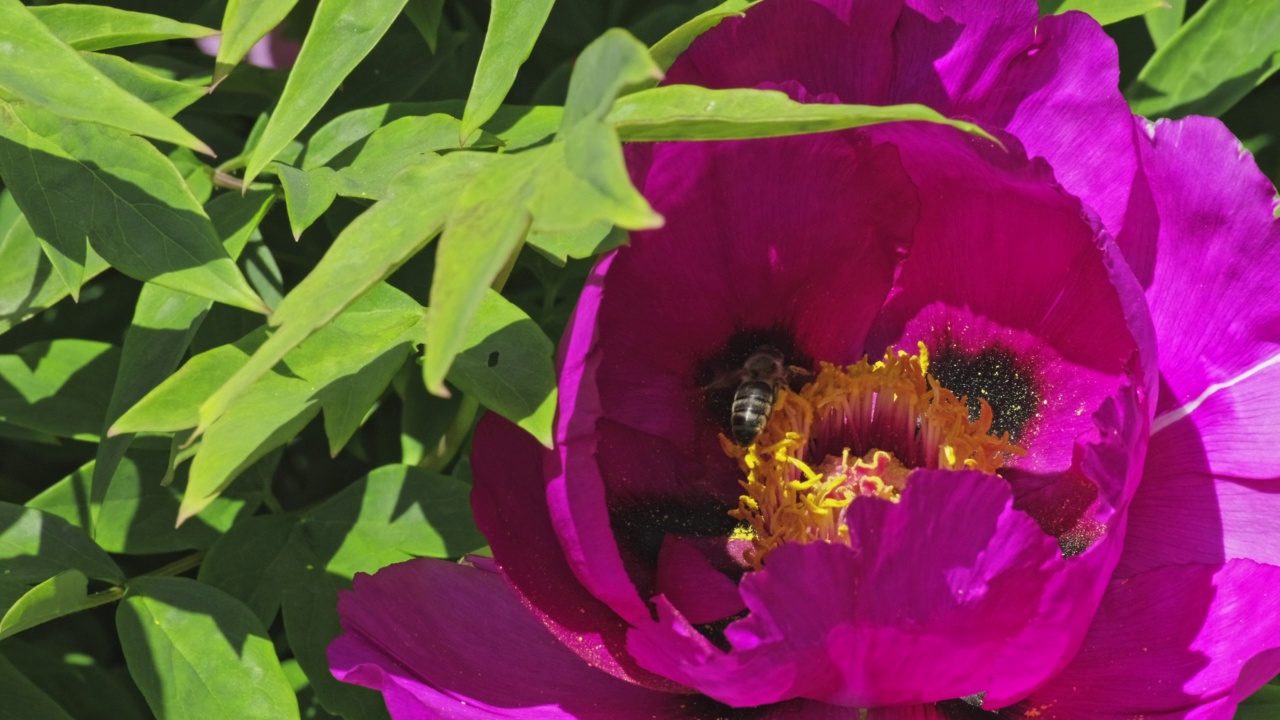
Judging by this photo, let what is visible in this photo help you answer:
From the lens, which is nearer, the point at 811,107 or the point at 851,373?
the point at 811,107

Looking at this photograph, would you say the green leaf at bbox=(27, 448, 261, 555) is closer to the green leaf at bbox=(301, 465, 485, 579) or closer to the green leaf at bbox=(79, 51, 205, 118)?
the green leaf at bbox=(301, 465, 485, 579)

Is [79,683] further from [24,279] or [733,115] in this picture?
[733,115]

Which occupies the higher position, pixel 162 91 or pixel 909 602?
pixel 162 91

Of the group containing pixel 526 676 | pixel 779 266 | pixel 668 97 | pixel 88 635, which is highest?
pixel 668 97

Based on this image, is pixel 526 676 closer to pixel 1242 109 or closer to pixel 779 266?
pixel 779 266

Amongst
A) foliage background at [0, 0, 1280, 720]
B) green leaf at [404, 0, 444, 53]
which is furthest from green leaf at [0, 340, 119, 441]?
green leaf at [404, 0, 444, 53]

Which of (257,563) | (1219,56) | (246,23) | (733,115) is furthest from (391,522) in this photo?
(1219,56)

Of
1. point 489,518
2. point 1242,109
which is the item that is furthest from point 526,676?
point 1242,109
